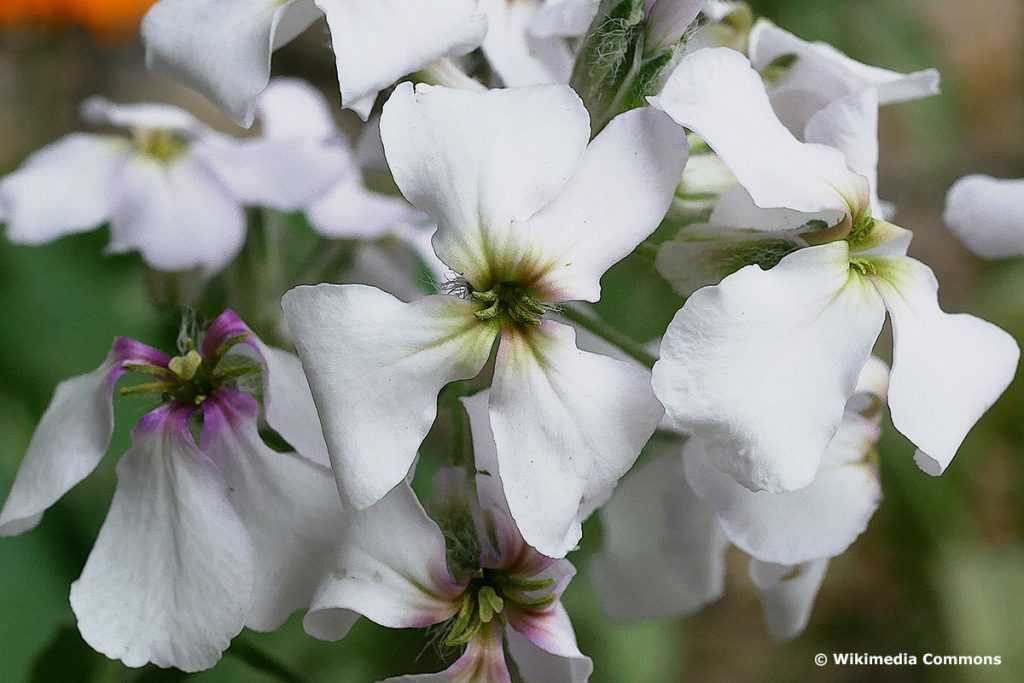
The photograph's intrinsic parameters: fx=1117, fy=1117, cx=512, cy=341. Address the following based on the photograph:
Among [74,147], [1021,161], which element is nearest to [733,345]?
[74,147]

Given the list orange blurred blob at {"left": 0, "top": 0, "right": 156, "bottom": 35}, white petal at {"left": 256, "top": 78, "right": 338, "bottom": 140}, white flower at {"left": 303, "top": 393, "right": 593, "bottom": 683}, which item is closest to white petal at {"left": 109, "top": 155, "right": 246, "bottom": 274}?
white petal at {"left": 256, "top": 78, "right": 338, "bottom": 140}

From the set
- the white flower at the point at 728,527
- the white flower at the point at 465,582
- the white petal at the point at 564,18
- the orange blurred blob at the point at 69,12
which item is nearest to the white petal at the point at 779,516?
the white flower at the point at 728,527

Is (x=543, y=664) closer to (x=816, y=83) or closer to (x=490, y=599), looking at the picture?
(x=490, y=599)

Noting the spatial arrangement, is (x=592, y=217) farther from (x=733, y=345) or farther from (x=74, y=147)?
(x=74, y=147)

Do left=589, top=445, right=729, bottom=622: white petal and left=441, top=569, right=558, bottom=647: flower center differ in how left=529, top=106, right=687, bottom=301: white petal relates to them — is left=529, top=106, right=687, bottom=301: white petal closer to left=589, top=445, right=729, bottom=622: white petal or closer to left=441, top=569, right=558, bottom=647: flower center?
left=441, top=569, right=558, bottom=647: flower center

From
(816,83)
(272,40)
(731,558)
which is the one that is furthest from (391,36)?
(731,558)

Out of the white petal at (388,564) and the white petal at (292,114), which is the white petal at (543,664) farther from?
the white petal at (292,114)
